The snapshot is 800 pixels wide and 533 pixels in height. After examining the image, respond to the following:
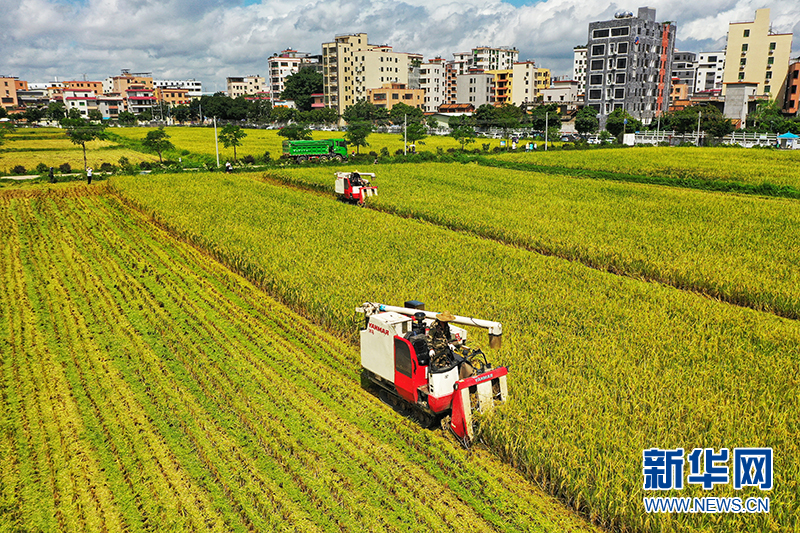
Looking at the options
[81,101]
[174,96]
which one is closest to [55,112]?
[81,101]

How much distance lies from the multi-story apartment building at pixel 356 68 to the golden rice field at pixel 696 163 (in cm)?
7861

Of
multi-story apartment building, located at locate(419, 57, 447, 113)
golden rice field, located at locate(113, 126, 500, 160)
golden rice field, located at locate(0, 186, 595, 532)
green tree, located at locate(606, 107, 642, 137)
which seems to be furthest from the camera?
multi-story apartment building, located at locate(419, 57, 447, 113)

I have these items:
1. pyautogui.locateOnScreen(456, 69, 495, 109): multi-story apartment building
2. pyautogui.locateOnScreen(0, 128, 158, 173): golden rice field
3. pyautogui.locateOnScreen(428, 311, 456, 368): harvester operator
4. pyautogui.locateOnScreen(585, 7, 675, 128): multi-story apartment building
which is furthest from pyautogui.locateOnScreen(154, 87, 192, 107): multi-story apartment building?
pyautogui.locateOnScreen(428, 311, 456, 368): harvester operator

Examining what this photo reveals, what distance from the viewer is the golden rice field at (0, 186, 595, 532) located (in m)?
7.06

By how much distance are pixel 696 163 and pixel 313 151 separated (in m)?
31.9

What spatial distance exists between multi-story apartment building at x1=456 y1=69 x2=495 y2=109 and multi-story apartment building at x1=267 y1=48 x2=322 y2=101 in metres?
53.5

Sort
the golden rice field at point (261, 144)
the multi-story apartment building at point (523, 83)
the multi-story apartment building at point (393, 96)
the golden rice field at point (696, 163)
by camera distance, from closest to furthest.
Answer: the golden rice field at point (696, 163) < the golden rice field at point (261, 144) < the multi-story apartment building at point (393, 96) < the multi-story apartment building at point (523, 83)

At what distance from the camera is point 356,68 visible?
122 m

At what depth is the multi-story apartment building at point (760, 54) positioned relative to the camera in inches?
3701

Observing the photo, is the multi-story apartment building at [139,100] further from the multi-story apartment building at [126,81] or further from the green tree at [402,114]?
the green tree at [402,114]

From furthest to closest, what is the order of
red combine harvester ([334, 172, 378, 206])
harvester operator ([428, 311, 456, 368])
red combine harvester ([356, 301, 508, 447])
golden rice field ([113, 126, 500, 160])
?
1. golden rice field ([113, 126, 500, 160])
2. red combine harvester ([334, 172, 378, 206])
3. harvester operator ([428, 311, 456, 368])
4. red combine harvester ([356, 301, 508, 447])

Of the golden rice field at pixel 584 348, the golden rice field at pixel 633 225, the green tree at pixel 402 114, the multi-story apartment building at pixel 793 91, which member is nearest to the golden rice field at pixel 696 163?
the golden rice field at pixel 633 225

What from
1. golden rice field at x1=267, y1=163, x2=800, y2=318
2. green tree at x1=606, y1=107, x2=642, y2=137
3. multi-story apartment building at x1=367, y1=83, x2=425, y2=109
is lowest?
golden rice field at x1=267, y1=163, x2=800, y2=318

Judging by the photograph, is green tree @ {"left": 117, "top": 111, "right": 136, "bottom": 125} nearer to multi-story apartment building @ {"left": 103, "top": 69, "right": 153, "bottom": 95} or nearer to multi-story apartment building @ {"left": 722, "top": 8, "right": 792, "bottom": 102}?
multi-story apartment building @ {"left": 103, "top": 69, "right": 153, "bottom": 95}
